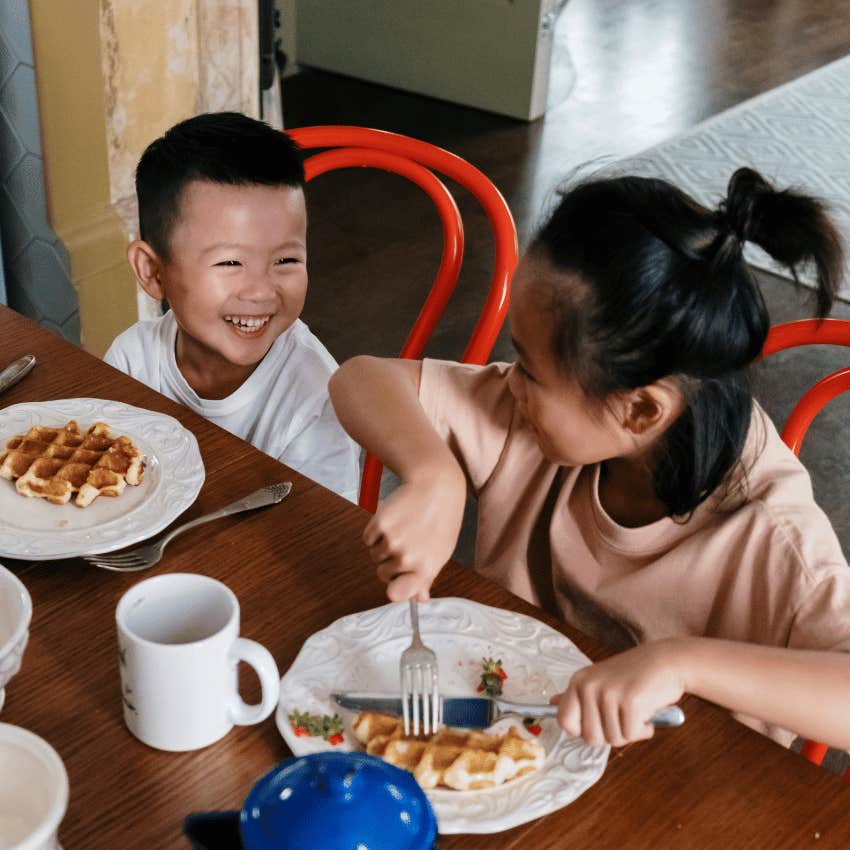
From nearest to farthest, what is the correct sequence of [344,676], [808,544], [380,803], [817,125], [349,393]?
[380,803] → [344,676] → [808,544] → [349,393] → [817,125]

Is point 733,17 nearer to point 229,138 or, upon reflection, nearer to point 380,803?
point 229,138

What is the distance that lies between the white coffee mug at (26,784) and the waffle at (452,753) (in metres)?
0.24

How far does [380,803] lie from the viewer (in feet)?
2.08

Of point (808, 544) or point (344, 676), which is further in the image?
point (808, 544)

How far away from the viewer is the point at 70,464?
1.10 meters

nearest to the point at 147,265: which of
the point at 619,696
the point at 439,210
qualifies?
the point at 439,210

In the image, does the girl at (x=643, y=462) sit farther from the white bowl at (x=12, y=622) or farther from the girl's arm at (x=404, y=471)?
the white bowl at (x=12, y=622)

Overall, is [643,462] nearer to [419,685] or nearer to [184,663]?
[419,685]

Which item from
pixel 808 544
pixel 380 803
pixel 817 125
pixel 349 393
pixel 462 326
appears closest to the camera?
pixel 380 803

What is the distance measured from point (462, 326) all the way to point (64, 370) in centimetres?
195

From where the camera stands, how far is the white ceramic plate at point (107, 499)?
3.38 feet

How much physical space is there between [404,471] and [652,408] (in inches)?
9.2

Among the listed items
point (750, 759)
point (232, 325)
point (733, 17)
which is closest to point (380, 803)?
point (750, 759)

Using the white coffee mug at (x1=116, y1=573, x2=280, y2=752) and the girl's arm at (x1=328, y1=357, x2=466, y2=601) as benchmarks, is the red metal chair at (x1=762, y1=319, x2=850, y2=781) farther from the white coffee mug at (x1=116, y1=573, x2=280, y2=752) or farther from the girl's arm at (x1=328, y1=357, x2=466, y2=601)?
the white coffee mug at (x1=116, y1=573, x2=280, y2=752)
